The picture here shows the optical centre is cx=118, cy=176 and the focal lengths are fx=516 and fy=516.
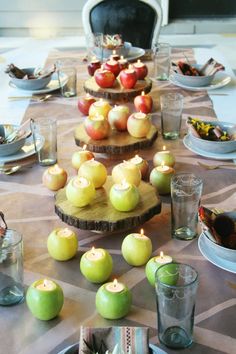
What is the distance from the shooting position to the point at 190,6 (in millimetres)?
4375

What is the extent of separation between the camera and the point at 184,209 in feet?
3.54

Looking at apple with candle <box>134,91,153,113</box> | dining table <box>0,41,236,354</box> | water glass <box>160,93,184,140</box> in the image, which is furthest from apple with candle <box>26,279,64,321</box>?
apple with candle <box>134,91,153,113</box>

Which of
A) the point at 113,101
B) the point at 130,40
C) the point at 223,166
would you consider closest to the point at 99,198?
the point at 223,166

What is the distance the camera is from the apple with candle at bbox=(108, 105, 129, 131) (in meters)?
1.45

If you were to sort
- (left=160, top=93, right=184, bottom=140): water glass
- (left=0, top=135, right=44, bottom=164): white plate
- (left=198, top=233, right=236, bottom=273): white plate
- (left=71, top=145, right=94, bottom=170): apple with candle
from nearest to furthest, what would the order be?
(left=198, top=233, right=236, bottom=273): white plate
(left=71, top=145, right=94, bottom=170): apple with candle
(left=0, top=135, right=44, bottom=164): white plate
(left=160, top=93, right=184, bottom=140): water glass

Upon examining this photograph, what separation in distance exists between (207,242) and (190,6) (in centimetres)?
374

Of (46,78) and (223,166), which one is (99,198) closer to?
(223,166)

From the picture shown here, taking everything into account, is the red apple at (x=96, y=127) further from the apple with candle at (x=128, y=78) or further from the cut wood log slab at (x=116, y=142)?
the apple with candle at (x=128, y=78)

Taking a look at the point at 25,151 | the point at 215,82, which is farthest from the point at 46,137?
the point at 215,82

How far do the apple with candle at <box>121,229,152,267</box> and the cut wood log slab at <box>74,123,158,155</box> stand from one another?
465 millimetres

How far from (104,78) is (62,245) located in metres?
0.93

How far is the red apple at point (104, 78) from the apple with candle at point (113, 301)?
42.0 inches

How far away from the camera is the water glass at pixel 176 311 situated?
2.56ft

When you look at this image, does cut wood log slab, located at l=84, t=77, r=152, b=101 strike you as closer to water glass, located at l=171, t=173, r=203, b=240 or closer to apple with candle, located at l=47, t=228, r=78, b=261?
water glass, located at l=171, t=173, r=203, b=240
